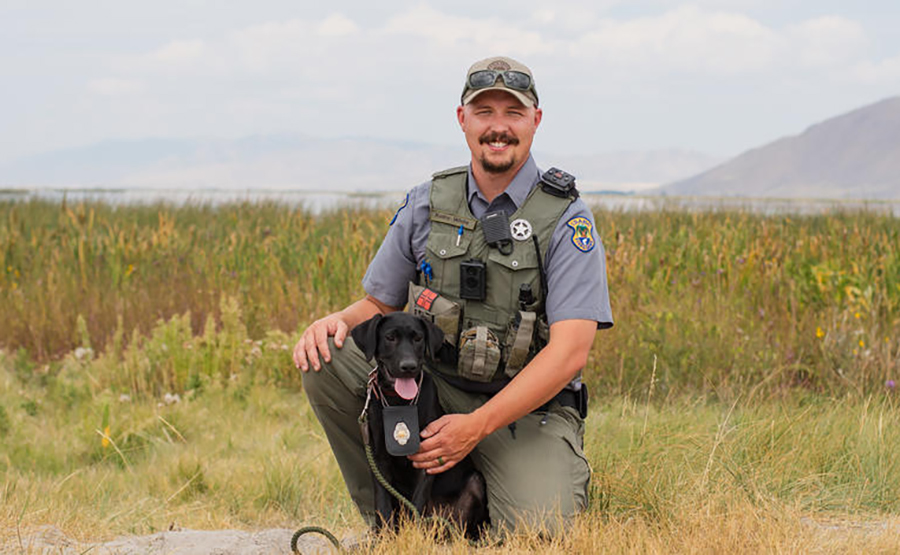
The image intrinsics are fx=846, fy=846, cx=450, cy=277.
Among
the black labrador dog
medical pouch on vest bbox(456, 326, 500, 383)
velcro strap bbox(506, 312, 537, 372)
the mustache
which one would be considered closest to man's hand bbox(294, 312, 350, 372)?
the black labrador dog

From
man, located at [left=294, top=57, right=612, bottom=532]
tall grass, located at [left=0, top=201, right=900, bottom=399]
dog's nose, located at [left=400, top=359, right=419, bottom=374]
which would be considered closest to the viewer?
dog's nose, located at [left=400, top=359, right=419, bottom=374]

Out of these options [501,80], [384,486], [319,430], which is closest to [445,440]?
[384,486]

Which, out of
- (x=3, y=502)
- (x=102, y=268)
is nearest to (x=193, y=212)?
(x=102, y=268)

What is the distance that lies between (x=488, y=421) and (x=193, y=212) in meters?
12.0

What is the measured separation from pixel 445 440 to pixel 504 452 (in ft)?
1.66

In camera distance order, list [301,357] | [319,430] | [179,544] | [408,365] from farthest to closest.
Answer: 1. [319,430]
2. [301,357]
3. [179,544]
4. [408,365]

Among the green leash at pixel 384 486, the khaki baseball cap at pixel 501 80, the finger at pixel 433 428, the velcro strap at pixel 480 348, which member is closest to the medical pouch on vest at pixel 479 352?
the velcro strap at pixel 480 348

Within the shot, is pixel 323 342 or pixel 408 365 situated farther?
pixel 323 342

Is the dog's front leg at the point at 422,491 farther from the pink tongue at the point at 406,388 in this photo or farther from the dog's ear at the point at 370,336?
the dog's ear at the point at 370,336

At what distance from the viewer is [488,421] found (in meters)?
3.20

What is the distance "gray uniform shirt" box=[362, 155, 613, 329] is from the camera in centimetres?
334

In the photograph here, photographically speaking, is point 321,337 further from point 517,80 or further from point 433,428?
point 517,80

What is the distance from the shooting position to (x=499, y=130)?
A: 3.46 m

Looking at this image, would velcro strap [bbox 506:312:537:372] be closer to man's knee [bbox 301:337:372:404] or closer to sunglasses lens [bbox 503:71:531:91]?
man's knee [bbox 301:337:372:404]
